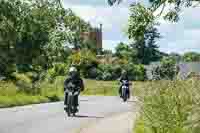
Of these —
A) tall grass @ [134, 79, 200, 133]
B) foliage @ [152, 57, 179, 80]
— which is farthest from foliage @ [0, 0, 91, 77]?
tall grass @ [134, 79, 200, 133]

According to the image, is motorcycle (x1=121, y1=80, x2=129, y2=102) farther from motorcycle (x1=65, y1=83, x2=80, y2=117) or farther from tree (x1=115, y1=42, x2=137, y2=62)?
tree (x1=115, y1=42, x2=137, y2=62)

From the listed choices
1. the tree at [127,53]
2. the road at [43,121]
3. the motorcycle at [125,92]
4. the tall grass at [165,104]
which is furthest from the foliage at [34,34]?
the tall grass at [165,104]

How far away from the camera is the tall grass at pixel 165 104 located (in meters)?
14.7

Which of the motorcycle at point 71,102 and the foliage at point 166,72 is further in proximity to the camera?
the motorcycle at point 71,102

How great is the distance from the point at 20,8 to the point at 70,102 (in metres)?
50.9

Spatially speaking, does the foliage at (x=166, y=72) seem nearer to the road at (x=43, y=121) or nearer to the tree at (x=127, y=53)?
the road at (x=43, y=121)

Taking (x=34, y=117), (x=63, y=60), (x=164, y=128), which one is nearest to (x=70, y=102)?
(x=34, y=117)

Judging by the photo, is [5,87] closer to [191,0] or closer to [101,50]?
[191,0]

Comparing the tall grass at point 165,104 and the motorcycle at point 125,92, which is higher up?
the tall grass at point 165,104

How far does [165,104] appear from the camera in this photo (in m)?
15.7

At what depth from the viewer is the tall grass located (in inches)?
580

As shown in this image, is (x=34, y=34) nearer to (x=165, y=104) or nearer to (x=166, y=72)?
(x=166, y=72)

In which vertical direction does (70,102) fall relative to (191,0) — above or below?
below

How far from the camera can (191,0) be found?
11.9 m
